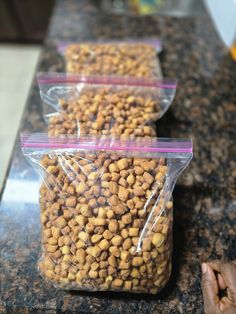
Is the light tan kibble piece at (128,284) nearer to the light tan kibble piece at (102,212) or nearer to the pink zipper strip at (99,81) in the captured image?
the light tan kibble piece at (102,212)

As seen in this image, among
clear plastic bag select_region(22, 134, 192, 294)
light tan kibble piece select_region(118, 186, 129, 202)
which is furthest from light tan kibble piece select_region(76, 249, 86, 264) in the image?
light tan kibble piece select_region(118, 186, 129, 202)

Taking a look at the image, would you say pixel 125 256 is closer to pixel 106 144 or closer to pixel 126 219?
pixel 126 219

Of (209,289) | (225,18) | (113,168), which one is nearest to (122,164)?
(113,168)

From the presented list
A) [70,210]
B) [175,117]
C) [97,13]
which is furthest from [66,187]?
[97,13]

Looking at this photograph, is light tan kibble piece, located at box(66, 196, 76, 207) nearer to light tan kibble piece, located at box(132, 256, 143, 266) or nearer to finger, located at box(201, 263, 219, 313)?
light tan kibble piece, located at box(132, 256, 143, 266)

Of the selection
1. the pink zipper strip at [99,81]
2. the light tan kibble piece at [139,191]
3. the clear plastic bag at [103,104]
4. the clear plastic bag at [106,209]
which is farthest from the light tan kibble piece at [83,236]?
the pink zipper strip at [99,81]

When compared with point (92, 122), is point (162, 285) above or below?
below

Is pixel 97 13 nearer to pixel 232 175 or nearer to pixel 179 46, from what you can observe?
pixel 179 46
